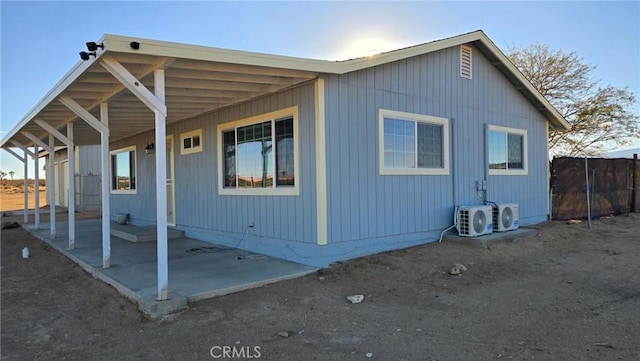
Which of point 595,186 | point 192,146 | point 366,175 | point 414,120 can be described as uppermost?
point 414,120

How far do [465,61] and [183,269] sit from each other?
6810 mm

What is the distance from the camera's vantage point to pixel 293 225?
6684mm

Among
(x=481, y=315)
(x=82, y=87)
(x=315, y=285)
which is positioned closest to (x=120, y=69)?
(x=82, y=87)

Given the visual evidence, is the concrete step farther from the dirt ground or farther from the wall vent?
the wall vent

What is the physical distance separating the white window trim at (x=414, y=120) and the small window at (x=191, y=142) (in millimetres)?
4160

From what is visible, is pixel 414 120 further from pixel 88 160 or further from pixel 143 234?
pixel 88 160

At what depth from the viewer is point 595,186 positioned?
11.9 metres

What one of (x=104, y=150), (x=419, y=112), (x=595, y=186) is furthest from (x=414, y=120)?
(x=595, y=186)

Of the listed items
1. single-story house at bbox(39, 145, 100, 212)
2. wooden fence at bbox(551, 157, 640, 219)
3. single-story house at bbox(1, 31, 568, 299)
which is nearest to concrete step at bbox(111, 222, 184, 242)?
single-story house at bbox(1, 31, 568, 299)

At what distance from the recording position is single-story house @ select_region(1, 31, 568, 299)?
5.48m

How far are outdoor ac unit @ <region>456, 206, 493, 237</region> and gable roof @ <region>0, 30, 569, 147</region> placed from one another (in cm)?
306

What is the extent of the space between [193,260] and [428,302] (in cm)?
382

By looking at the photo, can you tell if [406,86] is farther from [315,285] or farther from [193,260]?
[193,260]

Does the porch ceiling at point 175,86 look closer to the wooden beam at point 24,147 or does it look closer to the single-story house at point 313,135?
the single-story house at point 313,135
